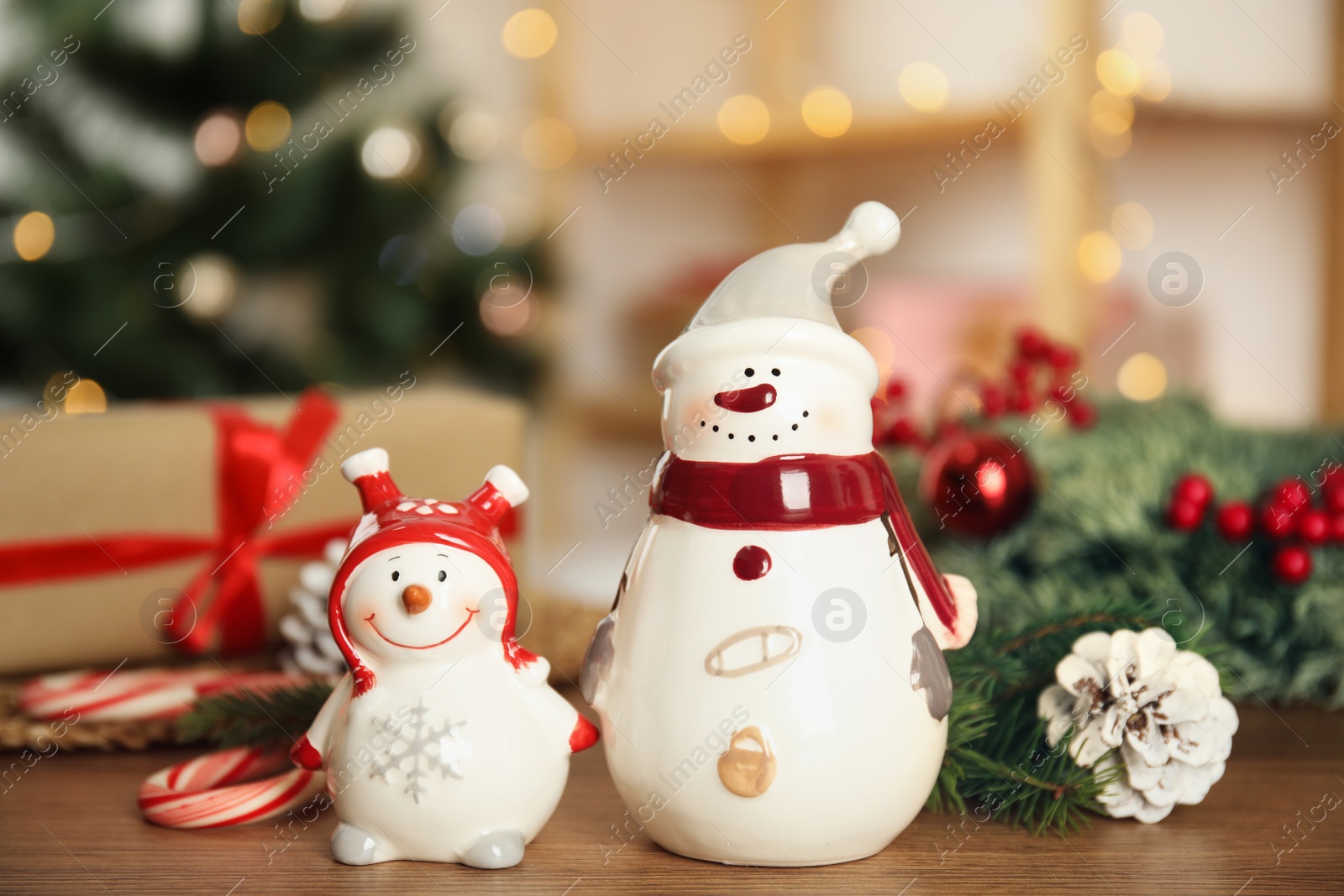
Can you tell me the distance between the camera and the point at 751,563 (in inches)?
23.6

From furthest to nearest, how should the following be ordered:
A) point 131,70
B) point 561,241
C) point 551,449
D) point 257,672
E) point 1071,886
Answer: point 551,449, point 561,241, point 131,70, point 257,672, point 1071,886

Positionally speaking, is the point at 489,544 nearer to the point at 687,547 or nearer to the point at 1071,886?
the point at 687,547

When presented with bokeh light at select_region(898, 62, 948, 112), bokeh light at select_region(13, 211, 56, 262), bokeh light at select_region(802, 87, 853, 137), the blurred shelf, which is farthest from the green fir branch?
bokeh light at select_region(898, 62, 948, 112)

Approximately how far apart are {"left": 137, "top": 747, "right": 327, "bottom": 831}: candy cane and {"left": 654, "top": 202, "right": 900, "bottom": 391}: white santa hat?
0.32 m

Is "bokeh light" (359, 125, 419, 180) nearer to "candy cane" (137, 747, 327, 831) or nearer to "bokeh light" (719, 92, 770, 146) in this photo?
"bokeh light" (719, 92, 770, 146)

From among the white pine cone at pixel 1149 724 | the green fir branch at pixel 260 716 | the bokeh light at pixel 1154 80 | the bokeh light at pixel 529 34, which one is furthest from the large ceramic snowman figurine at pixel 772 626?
the bokeh light at pixel 529 34

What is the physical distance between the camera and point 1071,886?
582mm

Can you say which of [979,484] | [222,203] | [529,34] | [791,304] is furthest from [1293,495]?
[529,34]

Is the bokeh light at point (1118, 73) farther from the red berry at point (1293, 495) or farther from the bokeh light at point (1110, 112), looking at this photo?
the red berry at point (1293, 495)

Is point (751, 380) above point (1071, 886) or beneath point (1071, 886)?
above

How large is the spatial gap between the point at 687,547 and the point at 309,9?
1378mm

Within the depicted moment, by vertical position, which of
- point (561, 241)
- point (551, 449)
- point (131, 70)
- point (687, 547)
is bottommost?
point (551, 449)

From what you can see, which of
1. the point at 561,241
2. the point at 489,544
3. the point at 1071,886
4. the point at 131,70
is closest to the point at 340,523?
the point at 489,544

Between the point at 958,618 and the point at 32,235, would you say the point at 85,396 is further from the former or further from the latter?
the point at 958,618
